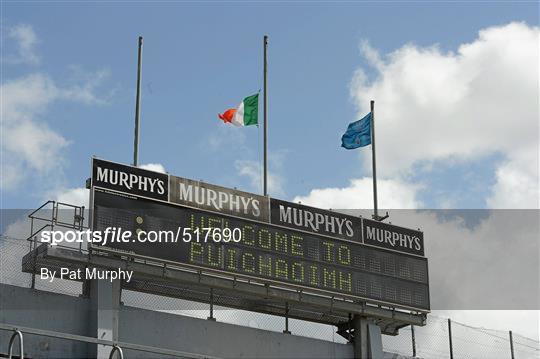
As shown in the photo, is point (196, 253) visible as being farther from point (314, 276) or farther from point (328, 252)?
point (328, 252)

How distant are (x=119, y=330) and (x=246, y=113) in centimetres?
775

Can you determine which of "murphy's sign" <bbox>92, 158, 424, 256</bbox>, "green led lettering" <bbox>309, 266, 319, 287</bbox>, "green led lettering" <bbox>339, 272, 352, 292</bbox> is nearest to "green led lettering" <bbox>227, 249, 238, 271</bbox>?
"murphy's sign" <bbox>92, 158, 424, 256</bbox>

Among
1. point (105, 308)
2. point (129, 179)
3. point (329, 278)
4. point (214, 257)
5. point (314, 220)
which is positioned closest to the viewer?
point (105, 308)

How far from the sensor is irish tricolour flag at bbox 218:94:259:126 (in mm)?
28062

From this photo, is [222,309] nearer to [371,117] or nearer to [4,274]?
[4,274]

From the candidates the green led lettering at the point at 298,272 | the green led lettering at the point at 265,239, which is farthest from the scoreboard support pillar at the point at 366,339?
the green led lettering at the point at 265,239

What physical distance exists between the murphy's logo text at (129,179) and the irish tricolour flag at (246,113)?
15.6 feet

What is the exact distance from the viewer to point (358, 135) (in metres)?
29.8

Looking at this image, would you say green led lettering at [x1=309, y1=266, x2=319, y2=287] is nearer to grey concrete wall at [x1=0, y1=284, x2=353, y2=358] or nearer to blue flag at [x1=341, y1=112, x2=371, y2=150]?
grey concrete wall at [x1=0, y1=284, x2=353, y2=358]

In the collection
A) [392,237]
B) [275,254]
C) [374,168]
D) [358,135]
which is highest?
[358,135]

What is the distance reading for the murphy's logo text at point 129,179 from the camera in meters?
22.9

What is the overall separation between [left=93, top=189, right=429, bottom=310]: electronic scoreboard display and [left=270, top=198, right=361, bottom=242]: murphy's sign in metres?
0.28

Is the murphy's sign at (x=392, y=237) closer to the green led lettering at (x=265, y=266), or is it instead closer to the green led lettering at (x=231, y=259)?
the green led lettering at (x=265, y=266)

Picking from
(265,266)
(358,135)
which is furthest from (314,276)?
(358,135)
